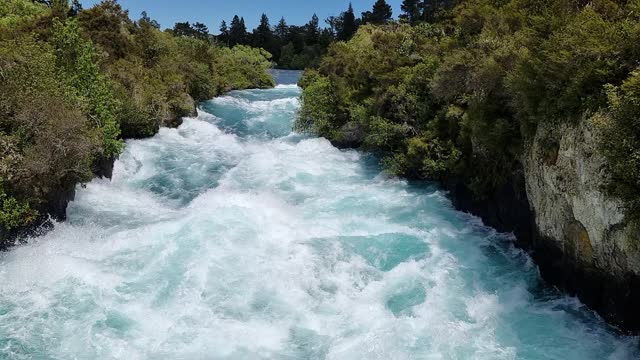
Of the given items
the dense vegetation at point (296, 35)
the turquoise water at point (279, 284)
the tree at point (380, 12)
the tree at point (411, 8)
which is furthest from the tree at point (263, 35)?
the turquoise water at point (279, 284)

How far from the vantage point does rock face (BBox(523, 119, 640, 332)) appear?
9648mm

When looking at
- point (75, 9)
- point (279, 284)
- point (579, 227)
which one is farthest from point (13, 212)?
point (75, 9)

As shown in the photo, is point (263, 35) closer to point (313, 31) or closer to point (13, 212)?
point (313, 31)

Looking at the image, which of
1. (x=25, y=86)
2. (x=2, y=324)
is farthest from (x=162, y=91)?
(x=2, y=324)

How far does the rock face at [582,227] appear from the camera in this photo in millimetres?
9648

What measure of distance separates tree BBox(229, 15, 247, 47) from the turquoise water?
98.3 meters

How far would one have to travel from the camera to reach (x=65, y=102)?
15.1 m

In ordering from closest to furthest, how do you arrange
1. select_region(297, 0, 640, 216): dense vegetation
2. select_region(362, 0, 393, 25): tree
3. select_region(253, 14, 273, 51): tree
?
select_region(297, 0, 640, 216): dense vegetation → select_region(362, 0, 393, 25): tree → select_region(253, 14, 273, 51): tree

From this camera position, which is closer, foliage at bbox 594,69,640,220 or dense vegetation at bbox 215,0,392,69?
foliage at bbox 594,69,640,220

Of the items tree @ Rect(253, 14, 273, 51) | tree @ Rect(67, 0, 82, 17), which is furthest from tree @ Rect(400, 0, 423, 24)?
tree @ Rect(67, 0, 82, 17)

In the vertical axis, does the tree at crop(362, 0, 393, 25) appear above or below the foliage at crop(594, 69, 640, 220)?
above

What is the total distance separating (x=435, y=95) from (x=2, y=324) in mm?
15968

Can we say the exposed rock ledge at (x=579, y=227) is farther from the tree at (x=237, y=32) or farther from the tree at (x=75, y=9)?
the tree at (x=237, y=32)

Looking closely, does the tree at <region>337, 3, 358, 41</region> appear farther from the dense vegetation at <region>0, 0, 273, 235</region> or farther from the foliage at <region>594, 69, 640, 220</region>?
the foliage at <region>594, 69, 640, 220</region>
